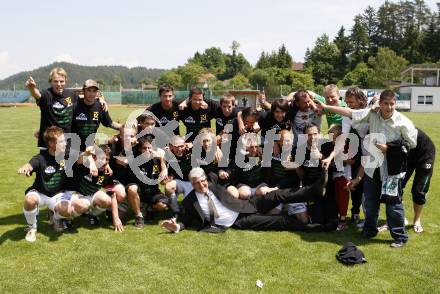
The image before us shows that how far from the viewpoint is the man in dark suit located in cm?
577

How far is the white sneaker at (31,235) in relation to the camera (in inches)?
209

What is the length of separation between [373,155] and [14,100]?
53.7m

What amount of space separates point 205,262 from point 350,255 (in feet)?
5.17

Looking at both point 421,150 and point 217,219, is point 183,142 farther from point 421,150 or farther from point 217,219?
point 421,150

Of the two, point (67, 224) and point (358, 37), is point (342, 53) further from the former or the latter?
point (67, 224)

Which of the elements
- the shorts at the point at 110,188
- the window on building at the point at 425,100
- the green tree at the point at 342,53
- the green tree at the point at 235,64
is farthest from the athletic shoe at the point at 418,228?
the green tree at the point at 235,64

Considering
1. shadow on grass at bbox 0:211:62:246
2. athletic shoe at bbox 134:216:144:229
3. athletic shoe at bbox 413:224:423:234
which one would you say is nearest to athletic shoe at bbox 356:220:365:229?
athletic shoe at bbox 413:224:423:234

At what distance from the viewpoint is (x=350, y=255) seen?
468cm

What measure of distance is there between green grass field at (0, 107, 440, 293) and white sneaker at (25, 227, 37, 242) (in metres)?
0.07

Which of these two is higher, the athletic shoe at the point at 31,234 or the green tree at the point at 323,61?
the green tree at the point at 323,61

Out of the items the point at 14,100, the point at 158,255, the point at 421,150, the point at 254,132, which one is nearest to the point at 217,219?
the point at 158,255

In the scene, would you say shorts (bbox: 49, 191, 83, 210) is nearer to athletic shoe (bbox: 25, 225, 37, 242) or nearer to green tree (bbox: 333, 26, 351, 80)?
athletic shoe (bbox: 25, 225, 37, 242)

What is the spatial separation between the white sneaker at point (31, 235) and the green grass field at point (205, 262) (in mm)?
71

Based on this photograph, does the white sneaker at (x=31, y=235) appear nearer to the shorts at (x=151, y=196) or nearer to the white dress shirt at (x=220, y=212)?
the shorts at (x=151, y=196)
